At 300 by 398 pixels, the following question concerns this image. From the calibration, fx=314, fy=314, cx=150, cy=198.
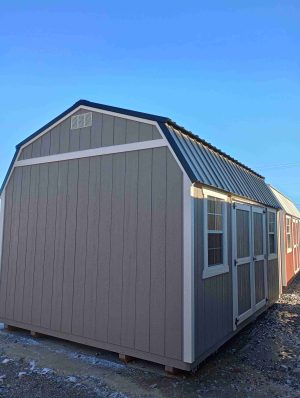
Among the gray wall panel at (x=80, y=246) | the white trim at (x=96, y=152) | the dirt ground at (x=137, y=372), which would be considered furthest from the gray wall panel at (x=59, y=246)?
the dirt ground at (x=137, y=372)

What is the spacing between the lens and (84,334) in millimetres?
4566

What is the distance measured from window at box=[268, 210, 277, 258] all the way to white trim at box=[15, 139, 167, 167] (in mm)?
4736

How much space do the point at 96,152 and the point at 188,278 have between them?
2362 mm

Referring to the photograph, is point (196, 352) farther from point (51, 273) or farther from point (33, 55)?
point (33, 55)

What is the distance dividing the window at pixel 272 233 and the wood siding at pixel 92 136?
4.79 metres

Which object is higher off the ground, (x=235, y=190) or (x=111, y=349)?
(x=235, y=190)

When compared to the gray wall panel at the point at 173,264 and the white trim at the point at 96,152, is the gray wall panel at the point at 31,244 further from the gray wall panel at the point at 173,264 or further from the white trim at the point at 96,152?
the gray wall panel at the point at 173,264

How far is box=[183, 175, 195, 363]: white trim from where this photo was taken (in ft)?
11.9

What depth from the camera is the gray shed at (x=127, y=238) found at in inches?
153

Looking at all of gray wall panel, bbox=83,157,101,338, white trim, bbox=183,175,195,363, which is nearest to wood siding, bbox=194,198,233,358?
white trim, bbox=183,175,195,363

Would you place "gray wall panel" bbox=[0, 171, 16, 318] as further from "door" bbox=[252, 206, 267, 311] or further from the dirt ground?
"door" bbox=[252, 206, 267, 311]

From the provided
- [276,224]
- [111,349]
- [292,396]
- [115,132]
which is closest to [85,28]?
[115,132]

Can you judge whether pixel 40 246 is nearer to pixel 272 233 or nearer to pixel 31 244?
pixel 31 244

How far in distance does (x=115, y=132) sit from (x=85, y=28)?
546cm
